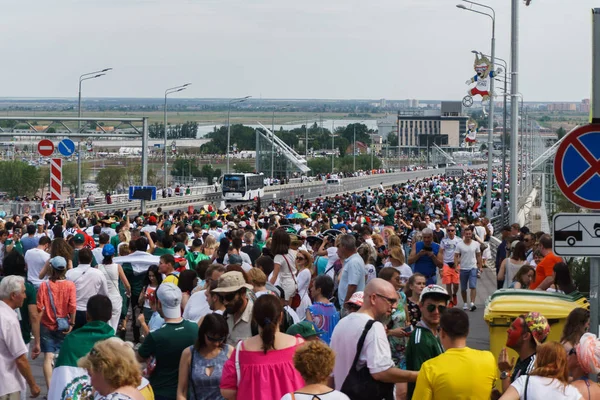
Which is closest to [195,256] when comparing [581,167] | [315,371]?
[581,167]

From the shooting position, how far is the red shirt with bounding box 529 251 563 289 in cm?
1203

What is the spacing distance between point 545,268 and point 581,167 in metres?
5.90

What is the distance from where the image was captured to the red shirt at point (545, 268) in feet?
39.5

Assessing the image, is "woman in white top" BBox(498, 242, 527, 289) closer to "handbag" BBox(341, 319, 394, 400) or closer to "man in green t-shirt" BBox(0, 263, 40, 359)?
"man in green t-shirt" BBox(0, 263, 40, 359)

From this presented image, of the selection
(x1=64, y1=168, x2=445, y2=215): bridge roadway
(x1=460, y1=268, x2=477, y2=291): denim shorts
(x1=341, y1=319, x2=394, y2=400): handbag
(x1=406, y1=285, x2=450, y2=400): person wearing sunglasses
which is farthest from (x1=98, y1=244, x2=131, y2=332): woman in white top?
(x1=64, y1=168, x2=445, y2=215): bridge roadway

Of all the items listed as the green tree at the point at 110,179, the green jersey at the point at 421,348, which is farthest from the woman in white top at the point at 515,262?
the green tree at the point at 110,179

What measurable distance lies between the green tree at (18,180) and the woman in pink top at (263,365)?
355 ft

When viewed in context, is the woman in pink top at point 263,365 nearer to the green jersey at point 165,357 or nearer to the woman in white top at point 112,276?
the green jersey at point 165,357

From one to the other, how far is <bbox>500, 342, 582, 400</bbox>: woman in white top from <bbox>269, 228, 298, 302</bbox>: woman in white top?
6.52 m

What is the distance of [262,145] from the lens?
485 ft

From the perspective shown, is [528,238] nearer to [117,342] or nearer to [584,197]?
[584,197]

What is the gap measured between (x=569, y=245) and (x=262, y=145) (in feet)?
465

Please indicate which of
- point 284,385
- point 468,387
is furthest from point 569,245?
point 284,385

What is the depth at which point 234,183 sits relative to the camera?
78.6 m
